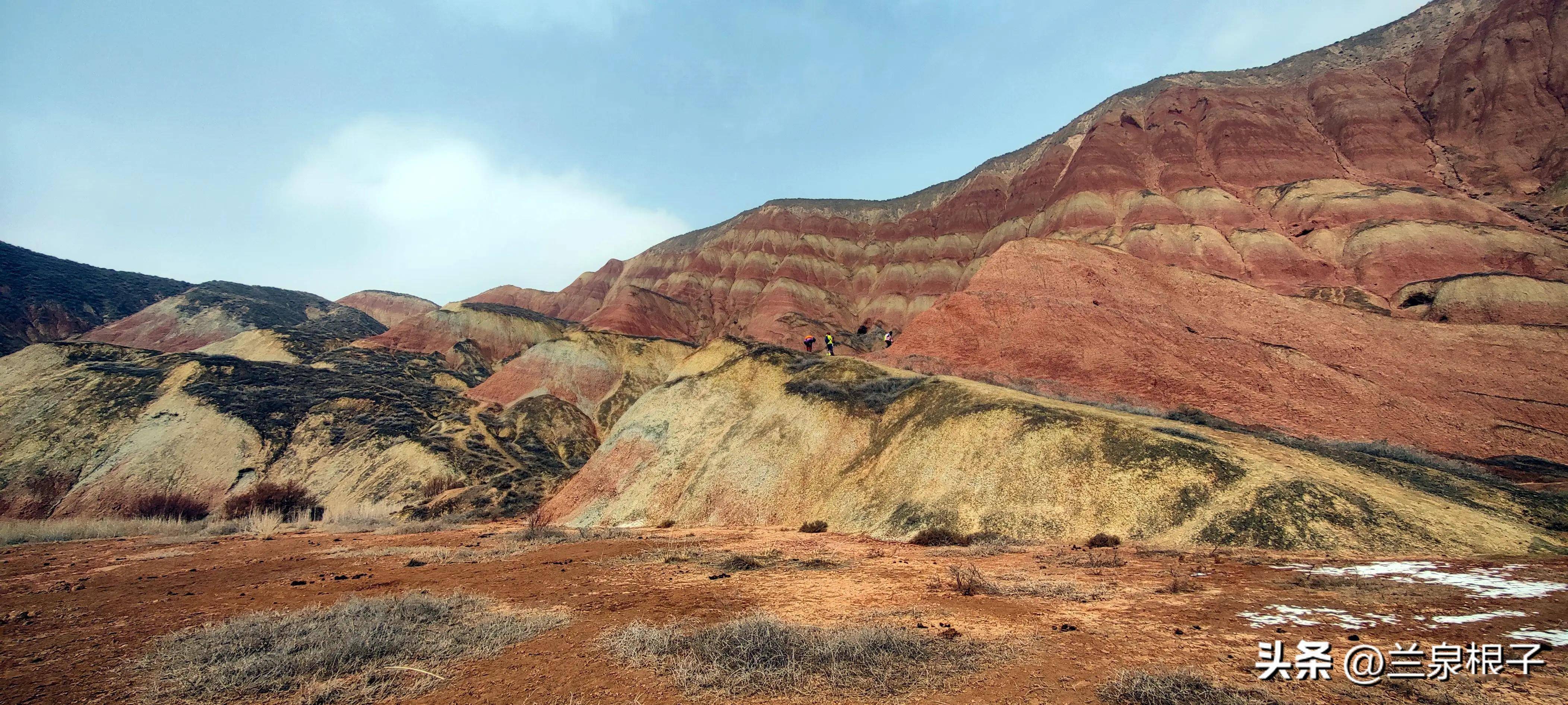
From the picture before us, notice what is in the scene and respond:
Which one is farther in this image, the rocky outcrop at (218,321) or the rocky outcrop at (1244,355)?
the rocky outcrop at (218,321)

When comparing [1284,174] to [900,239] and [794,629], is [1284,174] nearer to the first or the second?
[900,239]

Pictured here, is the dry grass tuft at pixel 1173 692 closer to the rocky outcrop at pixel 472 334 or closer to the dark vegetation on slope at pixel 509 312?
the rocky outcrop at pixel 472 334

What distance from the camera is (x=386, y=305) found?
15225cm

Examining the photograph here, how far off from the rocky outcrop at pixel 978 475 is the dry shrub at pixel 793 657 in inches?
459

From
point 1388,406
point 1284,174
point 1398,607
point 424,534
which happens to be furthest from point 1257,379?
point 1284,174

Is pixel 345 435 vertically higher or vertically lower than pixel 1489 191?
lower

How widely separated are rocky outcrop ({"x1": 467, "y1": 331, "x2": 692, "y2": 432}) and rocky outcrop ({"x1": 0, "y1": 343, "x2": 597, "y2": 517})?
6463 mm

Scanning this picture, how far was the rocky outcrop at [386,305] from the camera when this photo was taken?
490ft

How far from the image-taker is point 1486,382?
3291cm

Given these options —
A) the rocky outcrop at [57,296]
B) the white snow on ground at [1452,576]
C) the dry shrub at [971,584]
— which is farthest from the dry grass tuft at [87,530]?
the rocky outcrop at [57,296]

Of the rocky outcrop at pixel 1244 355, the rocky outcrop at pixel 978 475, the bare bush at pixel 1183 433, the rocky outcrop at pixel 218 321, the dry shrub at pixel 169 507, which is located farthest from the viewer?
the rocky outcrop at pixel 218 321

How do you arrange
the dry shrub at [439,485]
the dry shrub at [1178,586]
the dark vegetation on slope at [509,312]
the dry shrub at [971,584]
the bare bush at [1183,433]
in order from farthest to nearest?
the dark vegetation on slope at [509,312], the dry shrub at [439,485], the bare bush at [1183,433], the dry shrub at [971,584], the dry shrub at [1178,586]

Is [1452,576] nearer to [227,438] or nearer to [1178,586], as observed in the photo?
[1178,586]

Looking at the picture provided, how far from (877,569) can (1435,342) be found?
44.3 metres
